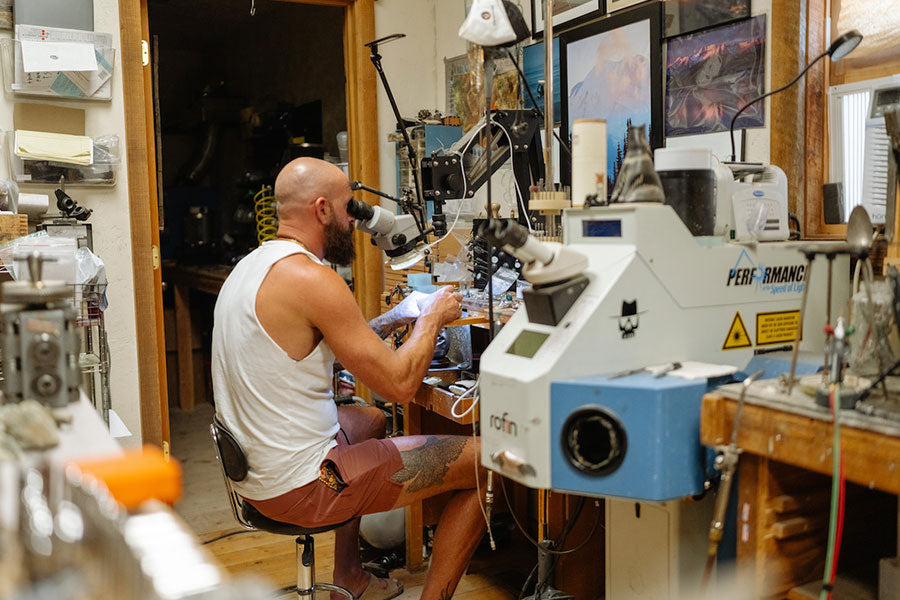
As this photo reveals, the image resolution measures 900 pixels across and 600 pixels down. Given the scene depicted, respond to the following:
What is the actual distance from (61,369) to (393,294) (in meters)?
1.64

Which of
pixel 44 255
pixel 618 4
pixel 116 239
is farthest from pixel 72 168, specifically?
pixel 618 4

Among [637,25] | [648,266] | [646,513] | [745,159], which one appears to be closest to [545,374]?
[648,266]

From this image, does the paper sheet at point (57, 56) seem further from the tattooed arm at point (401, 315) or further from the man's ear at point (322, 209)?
the tattooed arm at point (401, 315)

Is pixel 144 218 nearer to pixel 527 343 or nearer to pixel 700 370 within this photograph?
pixel 527 343

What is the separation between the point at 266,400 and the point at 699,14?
67.0 inches

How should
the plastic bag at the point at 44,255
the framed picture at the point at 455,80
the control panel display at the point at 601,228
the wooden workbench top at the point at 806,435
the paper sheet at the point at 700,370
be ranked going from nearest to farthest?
the wooden workbench top at the point at 806,435 → the paper sheet at the point at 700,370 → the control panel display at the point at 601,228 → the plastic bag at the point at 44,255 → the framed picture at the point at 455,80

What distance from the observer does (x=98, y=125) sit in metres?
2.99

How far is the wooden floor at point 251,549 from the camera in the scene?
2740mm

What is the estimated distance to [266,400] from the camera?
2.08m

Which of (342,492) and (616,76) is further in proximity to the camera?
(616,76)

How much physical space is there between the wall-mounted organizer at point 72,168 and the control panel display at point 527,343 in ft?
6.65

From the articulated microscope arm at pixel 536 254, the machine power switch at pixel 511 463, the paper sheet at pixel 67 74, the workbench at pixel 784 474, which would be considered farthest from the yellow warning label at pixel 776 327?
the paper sheet at pixel 67 74

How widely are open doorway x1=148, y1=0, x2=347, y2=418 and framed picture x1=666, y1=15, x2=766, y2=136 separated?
212 centimetres

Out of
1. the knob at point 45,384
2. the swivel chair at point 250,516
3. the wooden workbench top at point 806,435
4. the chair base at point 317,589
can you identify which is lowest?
the chair base at point 317,589
